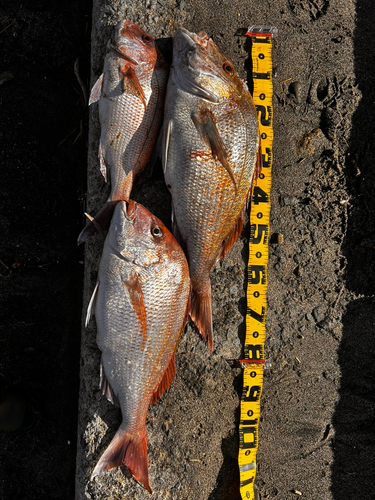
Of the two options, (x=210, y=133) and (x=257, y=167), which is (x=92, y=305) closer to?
(x=210, y=133)

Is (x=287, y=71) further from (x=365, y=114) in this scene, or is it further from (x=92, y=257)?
(x=92, y=257)

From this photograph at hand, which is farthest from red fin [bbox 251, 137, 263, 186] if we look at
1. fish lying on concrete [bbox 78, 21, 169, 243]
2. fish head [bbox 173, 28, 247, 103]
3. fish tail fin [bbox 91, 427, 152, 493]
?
fish tail fin [bbox 91, 427, 152, 493]

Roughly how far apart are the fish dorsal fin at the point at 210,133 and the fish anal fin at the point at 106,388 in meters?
1.60

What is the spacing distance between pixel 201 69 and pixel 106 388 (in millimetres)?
2243

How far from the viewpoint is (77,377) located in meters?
2.90

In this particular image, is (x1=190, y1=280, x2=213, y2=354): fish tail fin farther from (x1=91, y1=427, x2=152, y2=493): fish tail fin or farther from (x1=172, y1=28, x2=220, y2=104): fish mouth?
(x1=172, y1=28, x2=220, y2=104): fish mouth

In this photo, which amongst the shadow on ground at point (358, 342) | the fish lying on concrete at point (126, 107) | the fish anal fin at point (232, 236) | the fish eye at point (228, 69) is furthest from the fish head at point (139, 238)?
the shadow on ground at point (358, 342)

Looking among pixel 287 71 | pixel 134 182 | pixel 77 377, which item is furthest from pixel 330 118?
pixel 77 377

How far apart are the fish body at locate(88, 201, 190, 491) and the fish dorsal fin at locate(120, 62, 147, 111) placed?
0.75 m

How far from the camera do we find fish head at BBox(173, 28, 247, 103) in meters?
2.25

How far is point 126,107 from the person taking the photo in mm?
2299

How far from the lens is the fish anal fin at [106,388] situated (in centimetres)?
236

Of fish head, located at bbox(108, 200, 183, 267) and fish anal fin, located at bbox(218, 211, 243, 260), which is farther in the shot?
fish anal fin, located at bbox(218, 211, 243, 260)

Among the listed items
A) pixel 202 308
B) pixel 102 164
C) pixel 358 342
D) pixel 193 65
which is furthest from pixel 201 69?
pixel 358 342
